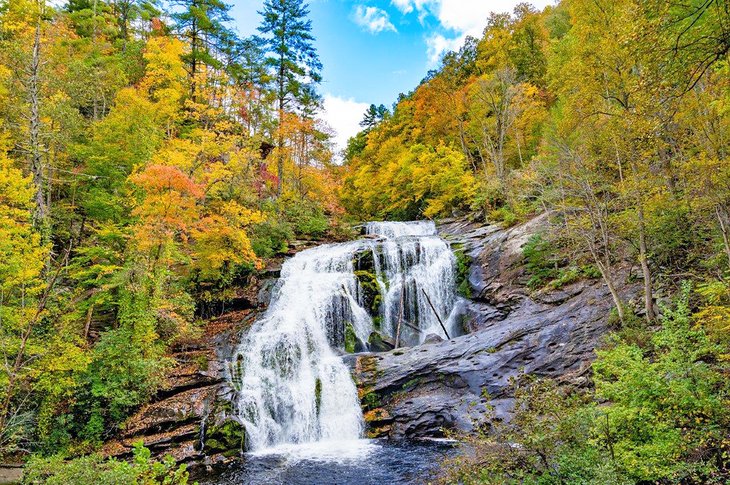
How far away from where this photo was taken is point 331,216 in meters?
30.6

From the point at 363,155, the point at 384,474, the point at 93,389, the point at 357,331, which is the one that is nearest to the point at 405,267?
the point at 357,331

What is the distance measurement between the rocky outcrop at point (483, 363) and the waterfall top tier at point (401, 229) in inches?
416

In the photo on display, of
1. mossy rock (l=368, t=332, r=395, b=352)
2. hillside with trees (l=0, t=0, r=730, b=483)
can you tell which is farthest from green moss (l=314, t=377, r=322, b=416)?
hillside with trees (l=0, t=0, r=730, b=483)

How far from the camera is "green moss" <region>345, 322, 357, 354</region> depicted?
1580 cm

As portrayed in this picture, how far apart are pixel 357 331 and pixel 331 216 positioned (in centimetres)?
1531

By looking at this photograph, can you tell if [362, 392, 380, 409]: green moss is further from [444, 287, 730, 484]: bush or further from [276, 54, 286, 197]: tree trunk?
[276, 54, 286, 197]: tree trunk

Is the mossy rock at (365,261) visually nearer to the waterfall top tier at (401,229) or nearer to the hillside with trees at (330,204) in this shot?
the hillside with trees at (330,204)

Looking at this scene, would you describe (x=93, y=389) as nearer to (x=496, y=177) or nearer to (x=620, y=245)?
(x=620, y=245)

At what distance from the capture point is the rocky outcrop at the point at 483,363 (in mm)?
11289

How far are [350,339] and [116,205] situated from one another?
10405mm

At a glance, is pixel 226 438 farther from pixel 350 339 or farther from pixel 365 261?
pixel 365 261

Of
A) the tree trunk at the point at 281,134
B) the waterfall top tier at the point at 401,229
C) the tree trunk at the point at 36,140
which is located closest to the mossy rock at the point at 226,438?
the tree trunk at the point at 36,140

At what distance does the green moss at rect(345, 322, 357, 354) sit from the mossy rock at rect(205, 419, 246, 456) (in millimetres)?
5358

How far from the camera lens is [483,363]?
1237 centimetres
